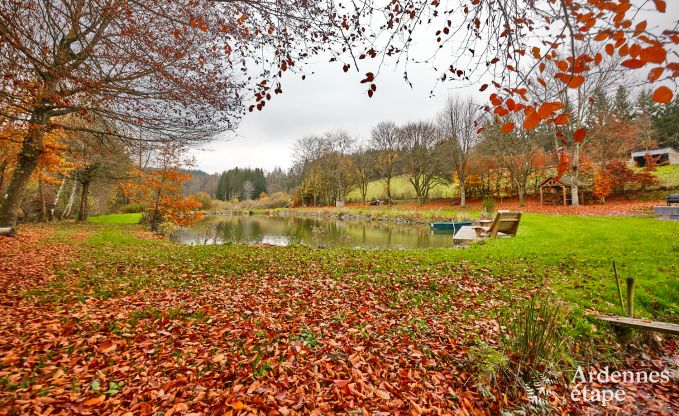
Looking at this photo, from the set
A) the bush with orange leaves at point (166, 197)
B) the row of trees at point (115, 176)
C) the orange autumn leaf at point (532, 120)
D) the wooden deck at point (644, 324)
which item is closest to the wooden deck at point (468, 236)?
the wooden deck at point (644, 324)

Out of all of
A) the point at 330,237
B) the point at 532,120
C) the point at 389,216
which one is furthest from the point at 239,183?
the point at 532,120

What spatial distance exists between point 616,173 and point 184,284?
3014 centimetres

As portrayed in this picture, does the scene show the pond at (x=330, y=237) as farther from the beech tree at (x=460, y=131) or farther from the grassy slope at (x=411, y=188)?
the grassy slope at (x=411, y=188)

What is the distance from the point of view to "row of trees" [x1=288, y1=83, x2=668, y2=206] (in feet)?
74.7

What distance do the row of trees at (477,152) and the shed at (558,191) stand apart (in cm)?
102

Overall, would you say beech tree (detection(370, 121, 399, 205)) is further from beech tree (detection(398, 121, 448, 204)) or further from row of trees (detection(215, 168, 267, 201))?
row of trees (detection(215, 168, 267, 201))

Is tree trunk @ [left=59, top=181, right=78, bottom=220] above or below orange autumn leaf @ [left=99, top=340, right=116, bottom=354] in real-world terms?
above

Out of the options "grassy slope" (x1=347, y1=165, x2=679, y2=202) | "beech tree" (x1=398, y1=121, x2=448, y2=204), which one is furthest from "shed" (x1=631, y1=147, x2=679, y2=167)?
"beech tree" (x1=398, y1=121, x2=448, y2=204)

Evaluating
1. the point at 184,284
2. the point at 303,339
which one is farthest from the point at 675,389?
the point at 184,284

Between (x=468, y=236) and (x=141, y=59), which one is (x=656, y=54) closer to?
(x=141, y=59)

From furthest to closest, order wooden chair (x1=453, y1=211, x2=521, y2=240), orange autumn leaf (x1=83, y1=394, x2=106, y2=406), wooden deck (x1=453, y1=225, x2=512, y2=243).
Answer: wooden deck (x1=453, y1=225, x2=512, y2=243) < wooden chair (x1=453, y1=211, x2=521, y2=240) < orange autumn leaf (x1=83, y1=394, x2=106, y2=406)

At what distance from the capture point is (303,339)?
138 inches

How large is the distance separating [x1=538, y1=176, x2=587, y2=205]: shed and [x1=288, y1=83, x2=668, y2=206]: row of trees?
1022 millimetres

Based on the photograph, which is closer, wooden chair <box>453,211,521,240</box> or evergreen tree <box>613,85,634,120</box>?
A: wooden chair <box>453,211,521,240</box>
